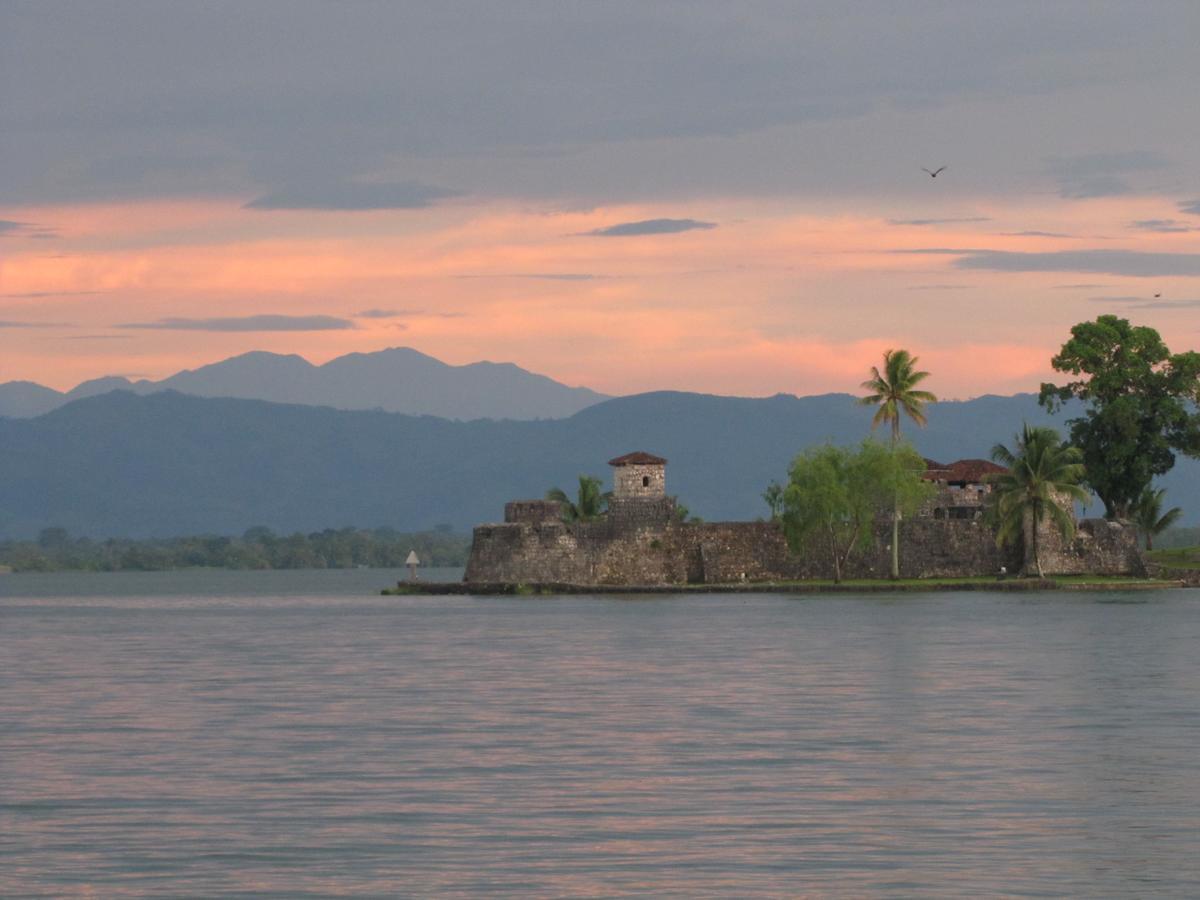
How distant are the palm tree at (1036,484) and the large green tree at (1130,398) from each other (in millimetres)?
4681

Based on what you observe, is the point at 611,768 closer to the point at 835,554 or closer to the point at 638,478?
the point at 638,478

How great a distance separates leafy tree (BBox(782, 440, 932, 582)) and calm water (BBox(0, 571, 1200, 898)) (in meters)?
33.4

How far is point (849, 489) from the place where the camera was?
97125 millimetres

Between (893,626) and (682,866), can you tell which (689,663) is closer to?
(893,626)

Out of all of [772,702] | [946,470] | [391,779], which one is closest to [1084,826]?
[391,779]


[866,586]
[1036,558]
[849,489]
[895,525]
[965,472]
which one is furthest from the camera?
[965,472]

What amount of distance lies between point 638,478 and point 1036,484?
61.3ft

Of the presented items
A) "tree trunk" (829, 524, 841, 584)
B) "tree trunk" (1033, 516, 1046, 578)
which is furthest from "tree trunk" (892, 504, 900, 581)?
"tree trunk" (1033, 516, 1046, 578)

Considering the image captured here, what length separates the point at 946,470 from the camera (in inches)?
4205

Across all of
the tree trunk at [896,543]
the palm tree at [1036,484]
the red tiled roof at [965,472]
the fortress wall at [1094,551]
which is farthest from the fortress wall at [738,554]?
the red tiled roof at [965,472]

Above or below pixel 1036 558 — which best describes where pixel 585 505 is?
above

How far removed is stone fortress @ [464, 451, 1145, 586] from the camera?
326 ft

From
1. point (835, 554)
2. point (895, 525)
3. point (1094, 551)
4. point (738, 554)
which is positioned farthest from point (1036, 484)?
point (738, 554)

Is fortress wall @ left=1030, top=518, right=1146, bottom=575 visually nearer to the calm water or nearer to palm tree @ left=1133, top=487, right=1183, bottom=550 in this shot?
palm tree @ left=1133, top=487, right=1183, bottom=550
